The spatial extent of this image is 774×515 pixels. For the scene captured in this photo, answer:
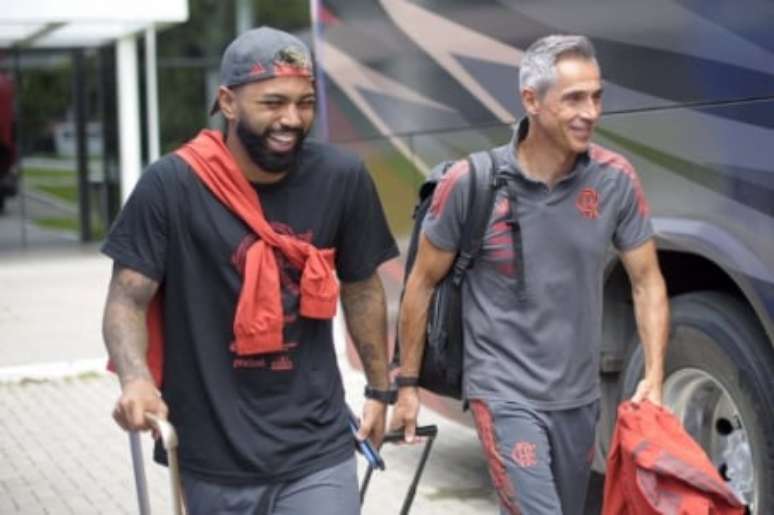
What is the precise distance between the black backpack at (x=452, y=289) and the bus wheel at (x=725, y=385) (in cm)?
117

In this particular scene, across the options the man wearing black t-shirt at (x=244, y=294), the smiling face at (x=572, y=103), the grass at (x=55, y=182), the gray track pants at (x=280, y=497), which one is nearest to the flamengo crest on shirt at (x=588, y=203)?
the smiling face at (x=572, y=103)

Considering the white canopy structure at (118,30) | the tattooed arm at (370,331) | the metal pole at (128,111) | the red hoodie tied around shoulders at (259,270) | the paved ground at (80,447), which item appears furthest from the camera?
the metal pole at (128,111)

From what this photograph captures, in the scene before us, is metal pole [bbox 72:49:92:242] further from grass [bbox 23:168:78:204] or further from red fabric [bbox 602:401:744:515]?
red fabric [bbox 602:401:744:515]

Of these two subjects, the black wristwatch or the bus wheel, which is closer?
the black wristwatch

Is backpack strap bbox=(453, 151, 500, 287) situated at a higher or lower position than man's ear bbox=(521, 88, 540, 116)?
lower

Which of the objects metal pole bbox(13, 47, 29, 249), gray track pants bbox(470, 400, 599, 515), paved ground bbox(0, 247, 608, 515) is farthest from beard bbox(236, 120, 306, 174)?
metal pole bbox(13, 47, 29, 249)

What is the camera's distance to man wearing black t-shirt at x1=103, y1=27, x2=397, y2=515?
366 centimetres

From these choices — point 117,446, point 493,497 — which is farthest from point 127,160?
point 493,497

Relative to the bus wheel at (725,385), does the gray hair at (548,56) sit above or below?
above

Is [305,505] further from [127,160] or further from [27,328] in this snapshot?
[127,160]

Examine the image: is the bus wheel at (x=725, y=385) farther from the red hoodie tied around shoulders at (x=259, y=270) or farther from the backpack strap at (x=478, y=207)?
the red hoodie tied around shoulders at (x=259, y=270)

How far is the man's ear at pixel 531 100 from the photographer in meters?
4.42

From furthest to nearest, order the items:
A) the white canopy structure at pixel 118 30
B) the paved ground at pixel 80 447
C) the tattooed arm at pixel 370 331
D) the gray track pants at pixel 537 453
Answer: the white canopy structure at pixel 118 30, the paved ground at pixel 80 447, the gray track pants at pixel 537 453, the tattooed arm at pixel 370 331

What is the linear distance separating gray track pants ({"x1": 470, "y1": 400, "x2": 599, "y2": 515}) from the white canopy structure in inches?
670
